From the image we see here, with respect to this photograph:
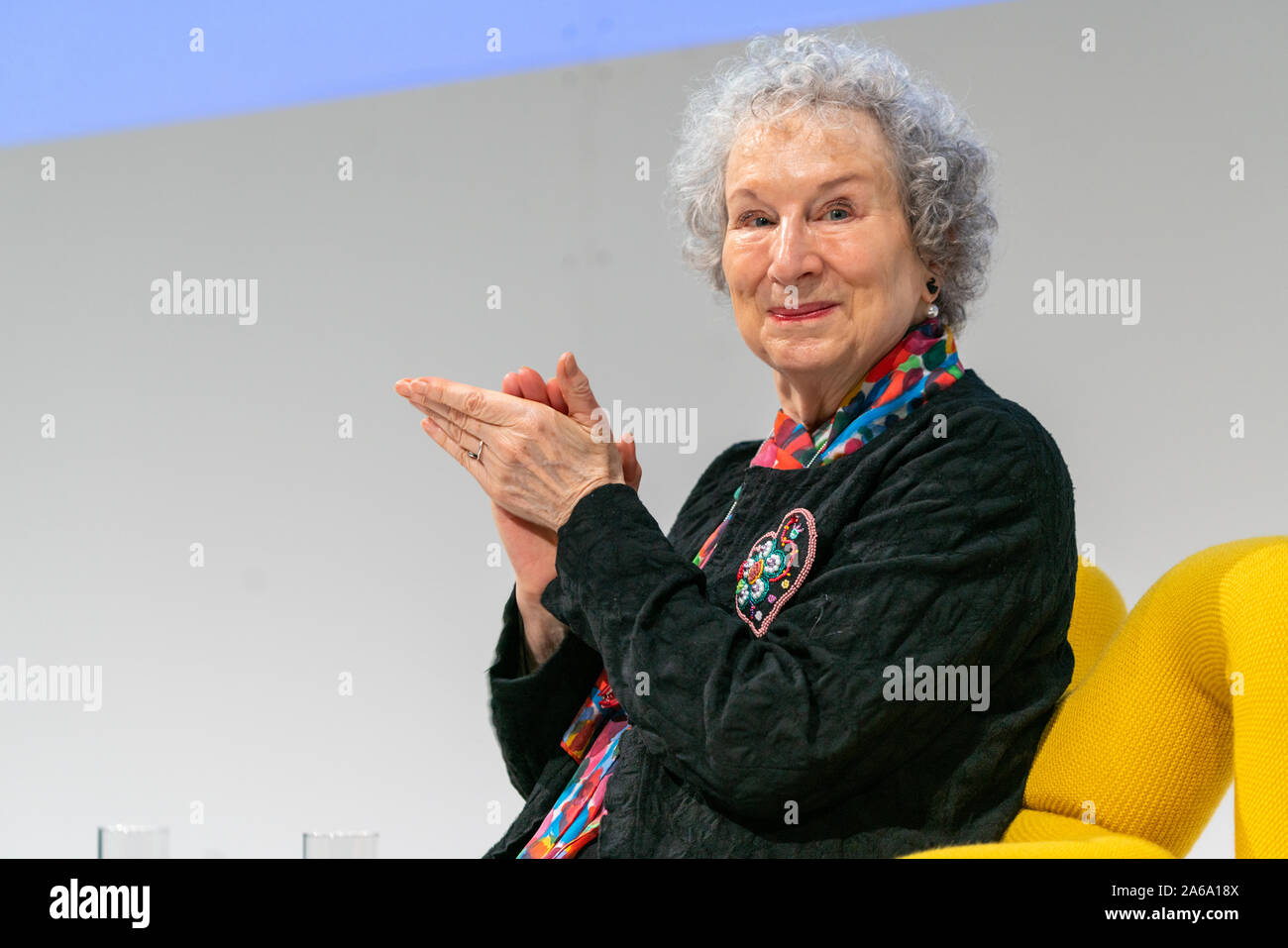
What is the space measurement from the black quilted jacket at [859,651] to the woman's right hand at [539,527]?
14cm

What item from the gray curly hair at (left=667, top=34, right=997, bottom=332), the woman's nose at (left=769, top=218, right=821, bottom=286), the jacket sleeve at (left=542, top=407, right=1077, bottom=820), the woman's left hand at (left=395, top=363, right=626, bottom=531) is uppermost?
the gray curly hair at (left=667, top=34, right=997, bottom=332)

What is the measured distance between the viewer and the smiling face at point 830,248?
159cm

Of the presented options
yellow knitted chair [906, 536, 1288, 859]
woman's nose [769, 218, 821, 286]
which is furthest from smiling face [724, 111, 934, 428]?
yellow knitted chair [906, 536, 1288, 859]

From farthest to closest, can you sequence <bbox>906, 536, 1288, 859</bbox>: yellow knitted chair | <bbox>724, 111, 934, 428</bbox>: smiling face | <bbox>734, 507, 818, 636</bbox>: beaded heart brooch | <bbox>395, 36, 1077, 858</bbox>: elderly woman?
<bbox>724, 111, 934, 428</bbox>: smiling face < <bbox>734, 507, 818, 636</bbox>: beaded heart brooch < <bbox>395, 36, 1077, 858</bbox>: elderly woman < <bbox>906, 536, 1288, 859</bbox>: yellow knitted chair

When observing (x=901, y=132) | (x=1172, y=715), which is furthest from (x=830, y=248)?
(x=1172, y=715)

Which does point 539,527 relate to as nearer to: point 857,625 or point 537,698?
point 537,698

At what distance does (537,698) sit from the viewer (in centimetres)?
178

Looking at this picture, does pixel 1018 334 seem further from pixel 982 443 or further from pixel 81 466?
pixel 81 466

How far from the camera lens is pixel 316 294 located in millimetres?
3742

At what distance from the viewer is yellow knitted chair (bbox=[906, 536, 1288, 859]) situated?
1226 millimetres

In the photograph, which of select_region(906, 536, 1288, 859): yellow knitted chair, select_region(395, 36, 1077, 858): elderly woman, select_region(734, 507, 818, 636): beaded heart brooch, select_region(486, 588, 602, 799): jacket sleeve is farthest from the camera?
select_region(486, 588, 602, 799): jacket sleeve

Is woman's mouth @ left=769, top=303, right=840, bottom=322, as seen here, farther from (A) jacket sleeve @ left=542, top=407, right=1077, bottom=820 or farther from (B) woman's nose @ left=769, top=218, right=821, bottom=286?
(A) jacket sleeve @ left=542, top=407, right=1077, bottom=820
